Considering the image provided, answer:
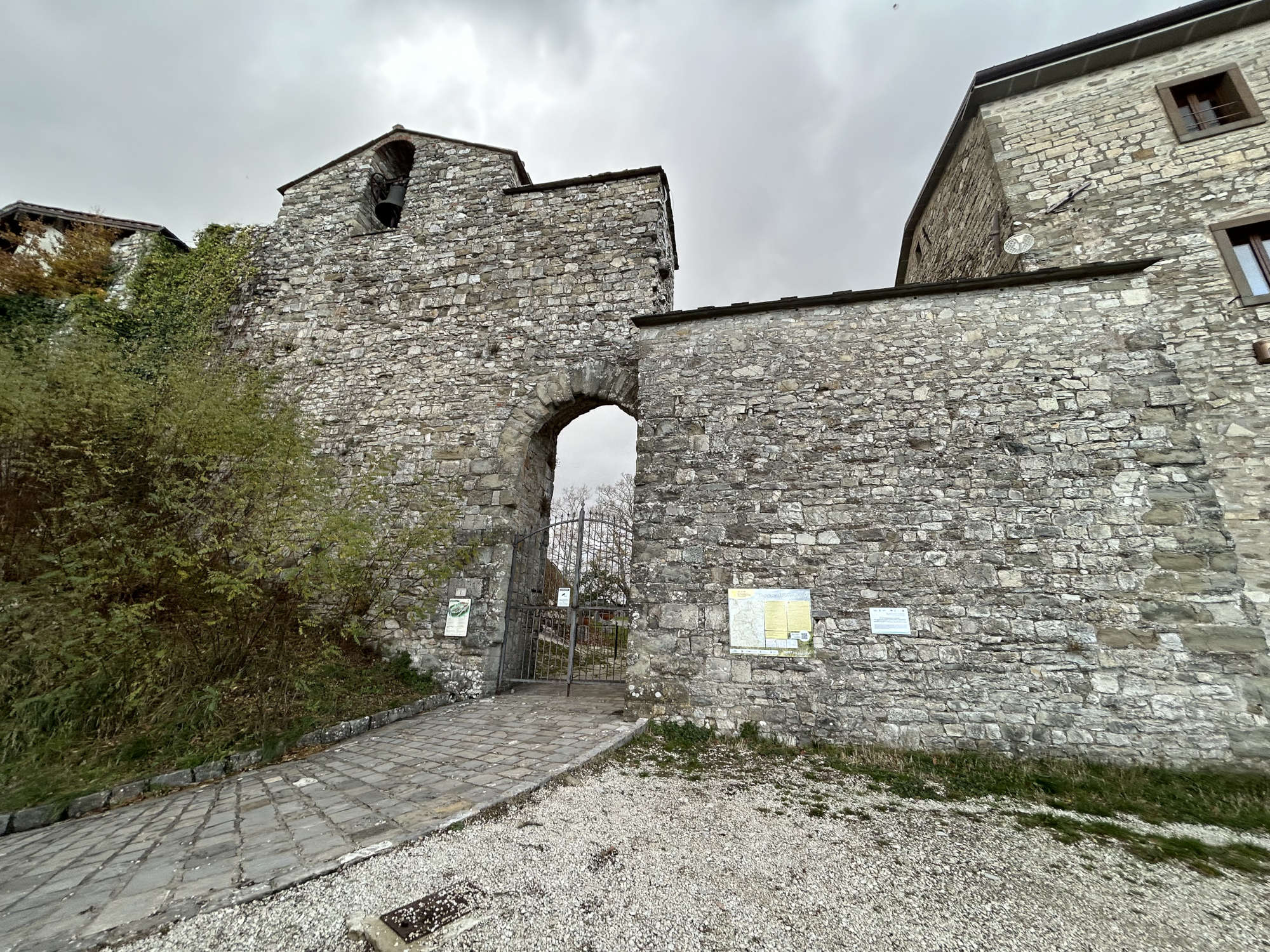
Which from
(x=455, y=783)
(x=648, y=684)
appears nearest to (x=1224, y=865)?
(x=648, y=684)

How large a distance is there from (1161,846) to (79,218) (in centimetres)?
1942

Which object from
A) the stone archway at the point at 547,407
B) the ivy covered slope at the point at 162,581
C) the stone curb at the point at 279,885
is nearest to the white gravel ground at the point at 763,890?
the stone curb at the point at 279,885

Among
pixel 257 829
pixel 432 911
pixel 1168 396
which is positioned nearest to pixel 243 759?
pixel 257 829

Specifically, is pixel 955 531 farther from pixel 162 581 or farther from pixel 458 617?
pixel 162 581

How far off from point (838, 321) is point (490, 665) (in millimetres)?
6309

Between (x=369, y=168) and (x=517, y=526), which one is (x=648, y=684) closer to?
(x=517, y=526)

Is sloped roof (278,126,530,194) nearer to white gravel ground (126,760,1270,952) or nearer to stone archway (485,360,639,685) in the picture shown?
stone archway (485,360,639,685)

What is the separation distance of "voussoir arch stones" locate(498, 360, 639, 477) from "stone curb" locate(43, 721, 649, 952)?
496 cm

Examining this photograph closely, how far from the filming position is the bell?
10.4m

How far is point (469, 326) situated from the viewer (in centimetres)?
848

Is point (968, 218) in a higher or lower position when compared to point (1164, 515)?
higher

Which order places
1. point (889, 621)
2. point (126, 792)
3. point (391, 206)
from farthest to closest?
1. point (391, 206)
2. point (889, 621)
3. point (126, 792)

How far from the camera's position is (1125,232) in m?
6.85

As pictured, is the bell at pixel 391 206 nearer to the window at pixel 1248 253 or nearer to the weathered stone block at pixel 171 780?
the weathered stone block at pixel 171 780
